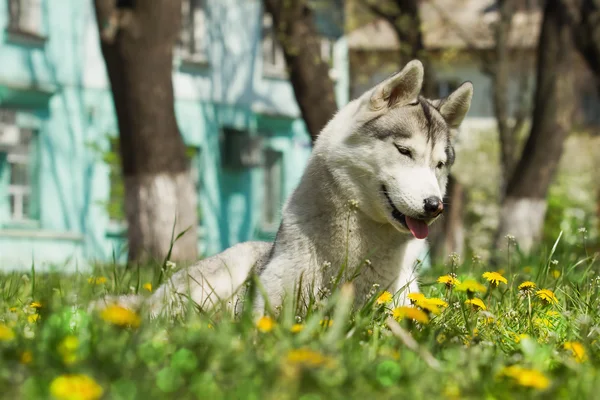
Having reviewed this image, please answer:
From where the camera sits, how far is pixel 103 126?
20.2 metres

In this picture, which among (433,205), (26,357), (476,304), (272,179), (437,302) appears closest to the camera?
(26,357)

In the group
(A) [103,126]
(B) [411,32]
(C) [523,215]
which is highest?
(B) [411,32]

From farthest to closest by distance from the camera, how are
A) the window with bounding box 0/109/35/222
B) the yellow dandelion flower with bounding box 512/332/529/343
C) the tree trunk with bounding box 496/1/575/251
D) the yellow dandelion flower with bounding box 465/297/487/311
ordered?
the window with bounding box 0/109/35/222
the tree trunk with bounding box 496/1/575/251
the yellow dandelion flower with bounding box 465/297/487/311
the yellow dandelion flower with bounding box 512/332/529/343

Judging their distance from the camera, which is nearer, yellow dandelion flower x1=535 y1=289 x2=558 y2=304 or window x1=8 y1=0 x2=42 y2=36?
yellow dandelion flower x1=535 y1=289 x2=558 y2=304

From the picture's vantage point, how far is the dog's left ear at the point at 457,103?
4.91 m

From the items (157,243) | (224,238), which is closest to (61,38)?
(224,238)

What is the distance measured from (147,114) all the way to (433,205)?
5.77m

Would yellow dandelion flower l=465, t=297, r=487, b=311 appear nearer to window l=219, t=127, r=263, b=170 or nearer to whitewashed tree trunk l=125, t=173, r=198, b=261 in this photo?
whitewashed tree trunk l=125, t=173, r=198, b=261

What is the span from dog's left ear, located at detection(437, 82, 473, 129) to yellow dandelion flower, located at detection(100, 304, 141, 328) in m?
2.76

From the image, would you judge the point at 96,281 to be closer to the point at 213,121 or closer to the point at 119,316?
the point at 119,316

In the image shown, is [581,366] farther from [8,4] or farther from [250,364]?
[8,4]

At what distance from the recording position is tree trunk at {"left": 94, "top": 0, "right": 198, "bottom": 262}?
940cm

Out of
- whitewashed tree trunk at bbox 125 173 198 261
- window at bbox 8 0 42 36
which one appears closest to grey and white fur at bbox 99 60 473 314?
whitewashed tree trunk at bbox 125 173 198 261

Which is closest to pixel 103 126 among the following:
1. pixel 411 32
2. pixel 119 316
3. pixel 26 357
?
pixel 411 32
